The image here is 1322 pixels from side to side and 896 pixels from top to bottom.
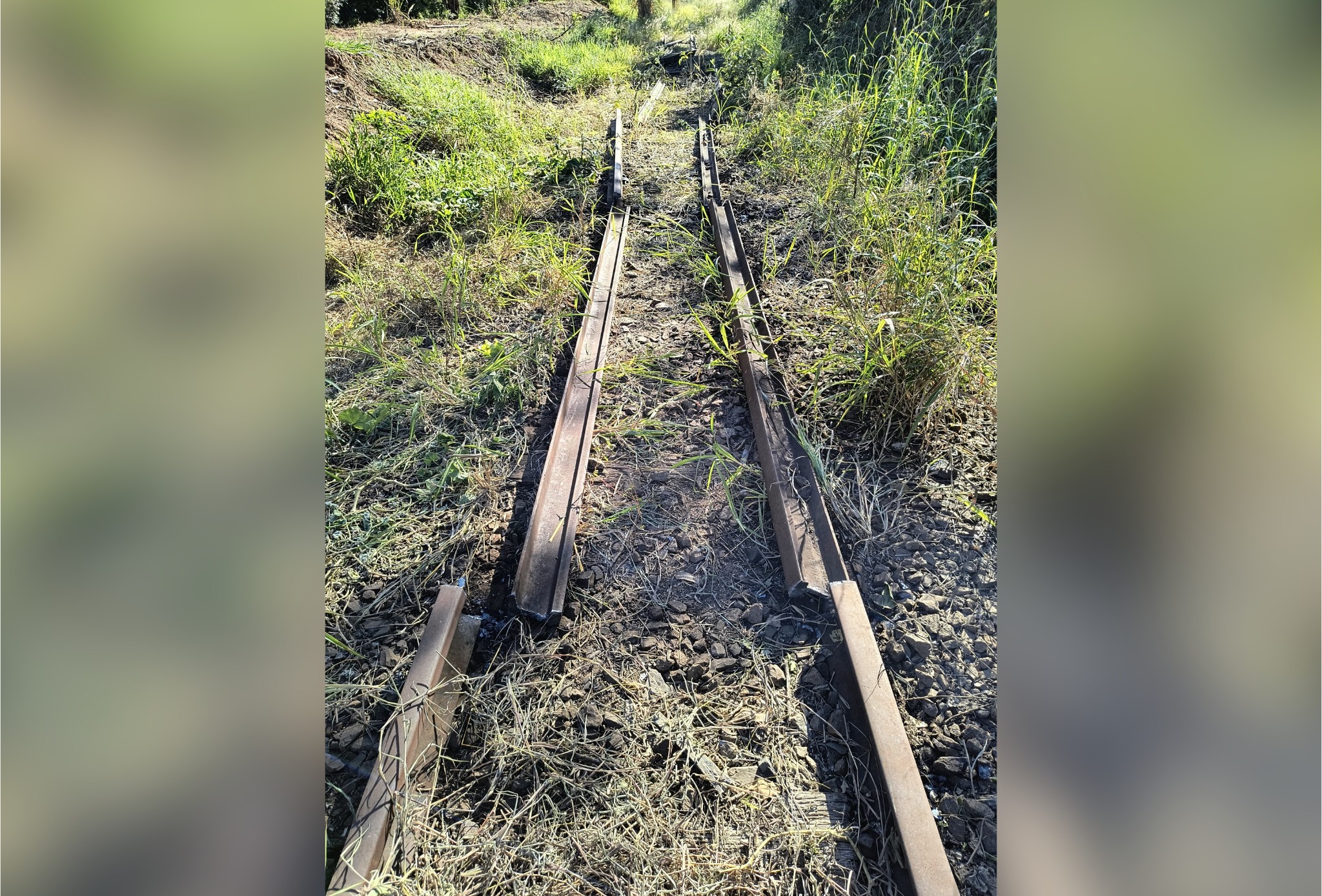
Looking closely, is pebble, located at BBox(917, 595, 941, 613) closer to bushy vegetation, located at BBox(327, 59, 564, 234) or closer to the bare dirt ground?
the bare dirt ground

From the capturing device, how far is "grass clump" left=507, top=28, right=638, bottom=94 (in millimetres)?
8516

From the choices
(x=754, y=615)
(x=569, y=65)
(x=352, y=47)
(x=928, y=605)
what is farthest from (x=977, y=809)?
(x=569, y=65)

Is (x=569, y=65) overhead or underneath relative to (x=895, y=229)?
overhead

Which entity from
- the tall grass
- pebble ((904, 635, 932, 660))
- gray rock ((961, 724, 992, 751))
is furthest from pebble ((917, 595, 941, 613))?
the tall grass

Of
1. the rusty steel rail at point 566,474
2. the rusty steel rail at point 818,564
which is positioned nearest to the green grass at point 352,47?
the rusty steel rail at point 566,474

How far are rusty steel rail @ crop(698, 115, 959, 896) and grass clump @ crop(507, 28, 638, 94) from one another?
616 centimetres

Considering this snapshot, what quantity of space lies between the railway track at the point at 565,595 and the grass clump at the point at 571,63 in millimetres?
6344

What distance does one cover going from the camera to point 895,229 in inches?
123

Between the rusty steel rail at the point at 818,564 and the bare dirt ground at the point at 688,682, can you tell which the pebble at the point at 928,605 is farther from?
the rusty steel rail at the point at 818,564

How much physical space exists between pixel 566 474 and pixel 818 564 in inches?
39.2

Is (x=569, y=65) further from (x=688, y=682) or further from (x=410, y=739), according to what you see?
(x=410, y=739)
